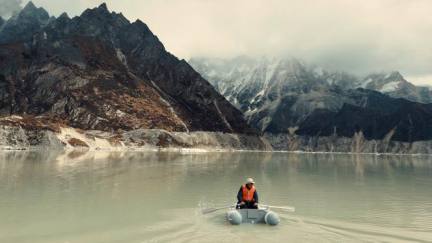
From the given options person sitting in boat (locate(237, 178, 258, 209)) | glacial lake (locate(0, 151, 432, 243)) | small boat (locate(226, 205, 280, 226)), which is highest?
person sitting in boat (locate(237, 178, 258, 209))

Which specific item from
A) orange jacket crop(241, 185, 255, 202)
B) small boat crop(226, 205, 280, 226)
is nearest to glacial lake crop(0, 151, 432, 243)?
small boat crop(226, 205, 280, 226)

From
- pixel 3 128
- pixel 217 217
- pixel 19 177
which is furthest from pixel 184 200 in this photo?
pixel 3 128

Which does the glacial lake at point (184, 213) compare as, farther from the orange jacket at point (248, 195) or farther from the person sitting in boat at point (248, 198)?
the orange jacket at point (248, 195)

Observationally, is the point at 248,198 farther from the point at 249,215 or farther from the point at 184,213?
the point at 184,213

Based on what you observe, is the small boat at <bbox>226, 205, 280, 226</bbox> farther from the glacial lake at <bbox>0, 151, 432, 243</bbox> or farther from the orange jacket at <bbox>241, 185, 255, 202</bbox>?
the orange jacket at <bbox>241, 185, 255, 202</bbox>

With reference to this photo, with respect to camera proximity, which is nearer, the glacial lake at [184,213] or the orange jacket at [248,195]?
the glacial lake at [184,213]

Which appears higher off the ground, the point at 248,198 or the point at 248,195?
the point at 248,195

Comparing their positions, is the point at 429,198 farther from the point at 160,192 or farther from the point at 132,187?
the point at 132,187

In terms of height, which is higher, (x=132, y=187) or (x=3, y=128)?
(x=3, y=128)

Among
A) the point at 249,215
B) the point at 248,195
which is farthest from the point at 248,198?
the point at 249,215

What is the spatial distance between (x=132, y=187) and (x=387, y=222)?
31.4 m

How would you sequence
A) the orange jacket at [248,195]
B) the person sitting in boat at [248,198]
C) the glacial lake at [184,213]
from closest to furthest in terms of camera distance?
the glacial lake at [184,213] → the person sitting in boat at [248,198] → the orange jacket at [248,195]

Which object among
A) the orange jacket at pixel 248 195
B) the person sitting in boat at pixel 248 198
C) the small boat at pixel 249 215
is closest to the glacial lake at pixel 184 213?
the small boat at pixel 249 215

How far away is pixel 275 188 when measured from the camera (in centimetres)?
5350
